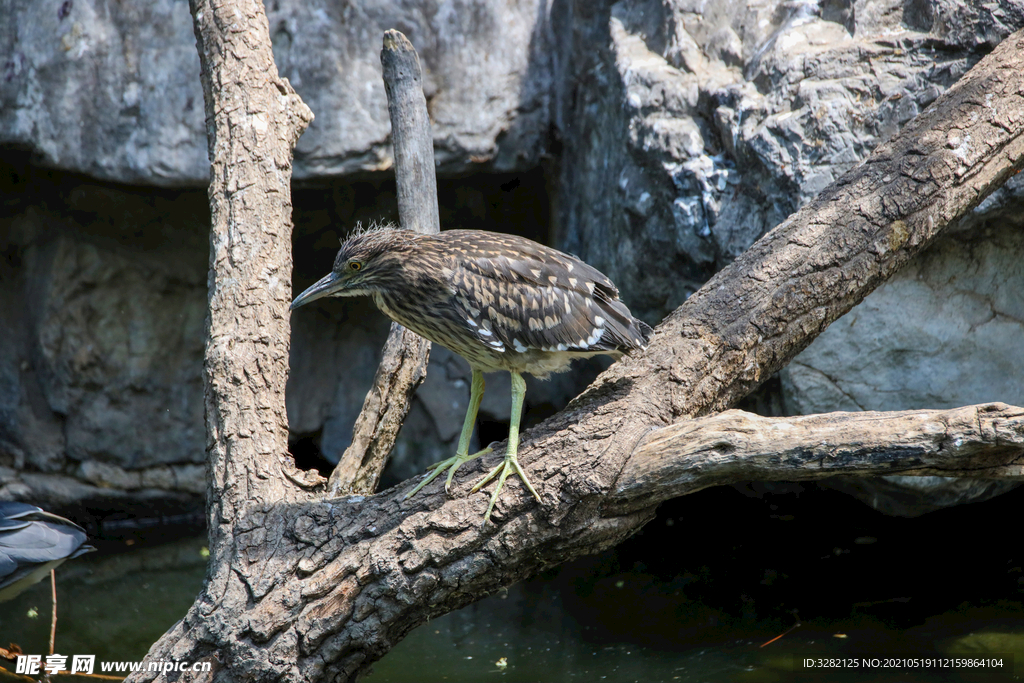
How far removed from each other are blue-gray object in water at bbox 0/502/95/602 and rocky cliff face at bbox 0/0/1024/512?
5.85 feet

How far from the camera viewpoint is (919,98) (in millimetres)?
3650

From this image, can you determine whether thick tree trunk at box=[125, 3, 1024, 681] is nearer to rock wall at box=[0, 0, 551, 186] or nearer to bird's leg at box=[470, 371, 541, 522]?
bird's leg at box=[470, 371, 541, 522]

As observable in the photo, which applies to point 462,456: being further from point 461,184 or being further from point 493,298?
point 461,184

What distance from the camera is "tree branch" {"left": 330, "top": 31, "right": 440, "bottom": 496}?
3.09 metres

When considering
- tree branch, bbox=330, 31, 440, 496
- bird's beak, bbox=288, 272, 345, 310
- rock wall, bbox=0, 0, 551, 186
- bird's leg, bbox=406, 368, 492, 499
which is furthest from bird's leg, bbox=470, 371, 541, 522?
rock wall, bbox=0, 0, 551, 186

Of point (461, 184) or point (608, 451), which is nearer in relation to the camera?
point (608, 451)

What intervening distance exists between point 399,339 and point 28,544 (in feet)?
6.96

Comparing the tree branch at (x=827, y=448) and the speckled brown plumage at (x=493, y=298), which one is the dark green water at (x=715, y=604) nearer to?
the tree branch at (x=827, y=448)

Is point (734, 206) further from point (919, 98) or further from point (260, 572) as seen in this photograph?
point (260, 572)

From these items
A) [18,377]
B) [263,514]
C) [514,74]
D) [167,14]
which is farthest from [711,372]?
[18,377]

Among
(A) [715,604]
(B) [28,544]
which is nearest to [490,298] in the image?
(A) [715,604]

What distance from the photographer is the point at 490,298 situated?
8.75ft

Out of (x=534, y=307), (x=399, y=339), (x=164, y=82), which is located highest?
(x=164, y=82)

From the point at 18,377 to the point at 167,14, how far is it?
2.70m
